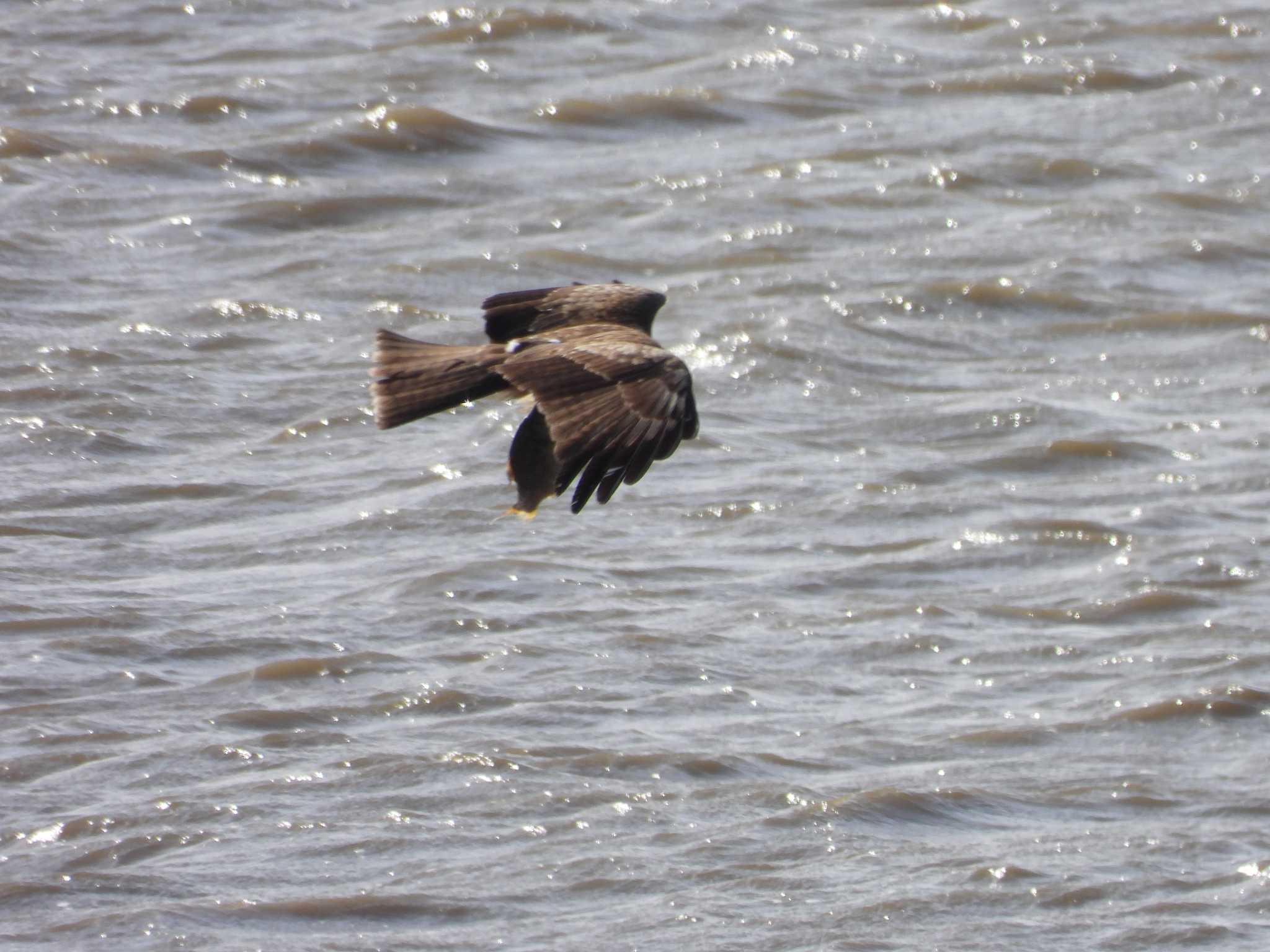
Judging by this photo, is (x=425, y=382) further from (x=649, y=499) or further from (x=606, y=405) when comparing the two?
(x=649, y=499)

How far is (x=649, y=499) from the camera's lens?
7895 millimetres

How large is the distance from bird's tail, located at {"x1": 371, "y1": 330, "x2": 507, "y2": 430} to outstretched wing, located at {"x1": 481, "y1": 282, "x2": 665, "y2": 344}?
389 millimetres

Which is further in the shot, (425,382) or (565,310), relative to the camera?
(565,310)

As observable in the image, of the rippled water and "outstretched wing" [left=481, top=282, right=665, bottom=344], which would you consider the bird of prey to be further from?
the rippled water

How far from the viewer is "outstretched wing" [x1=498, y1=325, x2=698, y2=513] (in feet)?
13.1

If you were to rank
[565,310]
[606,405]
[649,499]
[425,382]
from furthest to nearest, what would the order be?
[649,499]
[565,310]
[425,382]
[606,405]

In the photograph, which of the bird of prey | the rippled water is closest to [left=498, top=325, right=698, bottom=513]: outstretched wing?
the bird of prey

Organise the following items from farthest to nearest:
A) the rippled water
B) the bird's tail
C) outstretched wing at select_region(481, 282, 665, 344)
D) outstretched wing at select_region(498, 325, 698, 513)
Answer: the rippled water → outstretched wing at select_region(481, 282, 665, 344) → the bird's tail → outstretched wing at select_region(498, 325, 698, 513)

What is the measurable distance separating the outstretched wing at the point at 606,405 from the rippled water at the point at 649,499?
1.58 meters

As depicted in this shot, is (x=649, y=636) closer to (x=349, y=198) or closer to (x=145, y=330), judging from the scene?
(x=145, y=330)

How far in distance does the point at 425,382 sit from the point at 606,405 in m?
0.45

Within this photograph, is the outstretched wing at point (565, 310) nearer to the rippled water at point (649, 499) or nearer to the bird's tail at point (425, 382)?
the bird's tail at point (425, 382)

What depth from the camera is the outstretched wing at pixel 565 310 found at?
4961 millimetres

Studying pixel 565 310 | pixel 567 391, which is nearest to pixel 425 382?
pixel 567 391
